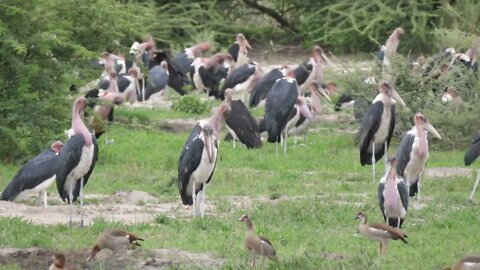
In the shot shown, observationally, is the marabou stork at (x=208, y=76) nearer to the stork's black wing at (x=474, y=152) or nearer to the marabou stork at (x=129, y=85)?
the marabou stork at (x=129, y=85)

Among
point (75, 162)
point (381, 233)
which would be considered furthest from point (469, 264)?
point (75, 162)

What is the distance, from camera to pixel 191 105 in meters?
22.8

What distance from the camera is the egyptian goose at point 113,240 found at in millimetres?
10453

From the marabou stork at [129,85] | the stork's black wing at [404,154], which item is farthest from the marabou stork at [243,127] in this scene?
the marabou stork at [129,85]

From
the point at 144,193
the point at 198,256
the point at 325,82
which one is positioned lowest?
the point at 325,82

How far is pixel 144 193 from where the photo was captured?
1460 centimetres

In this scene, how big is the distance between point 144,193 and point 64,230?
2734mm

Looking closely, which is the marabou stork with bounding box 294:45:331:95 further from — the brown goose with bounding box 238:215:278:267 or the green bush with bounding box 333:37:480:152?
the brown goose with bounding box 238:215:278:267

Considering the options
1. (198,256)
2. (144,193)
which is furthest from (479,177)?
(198,256)

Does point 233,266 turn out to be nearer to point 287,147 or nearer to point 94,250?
point 94,250

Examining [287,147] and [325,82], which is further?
[325,82]

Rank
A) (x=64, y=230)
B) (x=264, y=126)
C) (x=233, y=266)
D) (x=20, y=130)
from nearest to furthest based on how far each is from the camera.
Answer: (x=233, y=266) → (x=64, y=230) → (x=20, y=130) → (x=264, y=126)

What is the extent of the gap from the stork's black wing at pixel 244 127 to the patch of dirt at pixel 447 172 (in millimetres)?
2913

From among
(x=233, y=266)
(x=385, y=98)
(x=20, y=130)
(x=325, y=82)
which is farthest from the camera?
(x=325, y=82)
